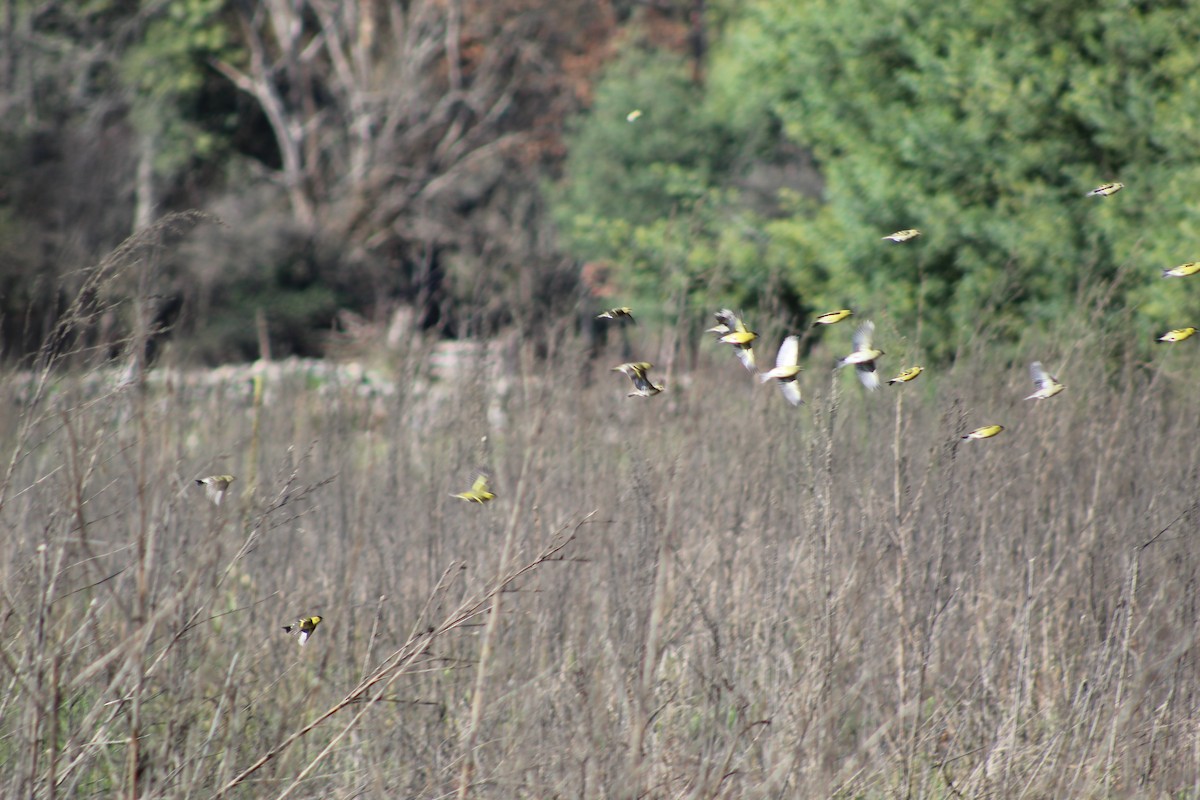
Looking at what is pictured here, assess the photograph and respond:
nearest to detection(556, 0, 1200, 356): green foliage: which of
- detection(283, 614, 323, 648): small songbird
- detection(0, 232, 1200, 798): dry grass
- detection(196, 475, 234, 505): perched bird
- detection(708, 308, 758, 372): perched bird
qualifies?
detection(0, 232, 1200, 798): dry grass

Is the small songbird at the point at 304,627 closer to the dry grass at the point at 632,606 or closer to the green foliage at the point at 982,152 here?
the dry grass at the point at 632,606

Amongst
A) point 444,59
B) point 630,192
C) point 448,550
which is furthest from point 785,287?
point 444,59

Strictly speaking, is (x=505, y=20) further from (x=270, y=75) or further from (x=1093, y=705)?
(x=1093, y=705)

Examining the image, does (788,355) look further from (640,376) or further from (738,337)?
(640,376)

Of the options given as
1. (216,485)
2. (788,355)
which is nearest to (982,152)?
(788,355)

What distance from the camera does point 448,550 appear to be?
11.5ft

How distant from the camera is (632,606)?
282 centimetres

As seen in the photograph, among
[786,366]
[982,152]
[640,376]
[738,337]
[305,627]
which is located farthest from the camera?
[982,152]

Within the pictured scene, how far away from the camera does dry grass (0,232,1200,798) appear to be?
2.01 meters

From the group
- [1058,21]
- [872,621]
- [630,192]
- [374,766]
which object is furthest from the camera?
[630,192]

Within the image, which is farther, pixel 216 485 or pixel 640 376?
pixel 640 376

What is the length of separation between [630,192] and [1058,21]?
772 cm

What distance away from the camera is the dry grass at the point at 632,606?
79.2 inches

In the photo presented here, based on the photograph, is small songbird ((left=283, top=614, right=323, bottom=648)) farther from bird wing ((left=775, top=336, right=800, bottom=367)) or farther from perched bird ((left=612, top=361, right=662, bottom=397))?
bird wing ((left=775, top=336, right=800, bottom=367))
